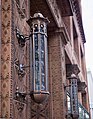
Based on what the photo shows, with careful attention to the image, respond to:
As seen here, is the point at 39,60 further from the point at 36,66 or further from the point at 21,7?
the point at 21,7

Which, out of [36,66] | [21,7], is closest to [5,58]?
[36,66]

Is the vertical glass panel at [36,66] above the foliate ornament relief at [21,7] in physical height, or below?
below

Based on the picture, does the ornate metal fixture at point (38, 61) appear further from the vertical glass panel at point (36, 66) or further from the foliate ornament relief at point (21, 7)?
the foliate ornament relief at point (21, 7)

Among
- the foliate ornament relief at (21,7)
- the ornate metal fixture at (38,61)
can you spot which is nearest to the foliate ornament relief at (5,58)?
the ornate metal fixture at (38,61)

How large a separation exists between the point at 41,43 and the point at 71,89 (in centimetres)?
488

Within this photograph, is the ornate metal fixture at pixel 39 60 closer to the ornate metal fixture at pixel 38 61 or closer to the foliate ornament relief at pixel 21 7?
the ornate metal fixture at pixel 38 61

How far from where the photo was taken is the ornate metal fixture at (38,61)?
152 inches

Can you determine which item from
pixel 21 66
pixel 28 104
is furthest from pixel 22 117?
pixel 21 66

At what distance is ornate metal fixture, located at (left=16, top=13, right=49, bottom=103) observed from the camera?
3.87 m

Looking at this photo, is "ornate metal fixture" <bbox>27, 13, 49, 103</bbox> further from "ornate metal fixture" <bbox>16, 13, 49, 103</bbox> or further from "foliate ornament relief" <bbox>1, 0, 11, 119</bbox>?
"foliate ornament relief" <bbox>1, 0, 11, 119</bbox>

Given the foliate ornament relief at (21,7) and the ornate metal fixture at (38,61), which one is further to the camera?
the foliate ornament relief at (21,7)

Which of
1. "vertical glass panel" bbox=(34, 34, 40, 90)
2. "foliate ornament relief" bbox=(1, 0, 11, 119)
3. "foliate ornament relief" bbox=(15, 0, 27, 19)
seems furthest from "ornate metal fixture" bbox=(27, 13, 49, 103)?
"foliate ornament relief" bbox=(15, 0, 27, 19)

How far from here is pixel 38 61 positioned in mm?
3998

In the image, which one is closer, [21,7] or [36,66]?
[36,66]
